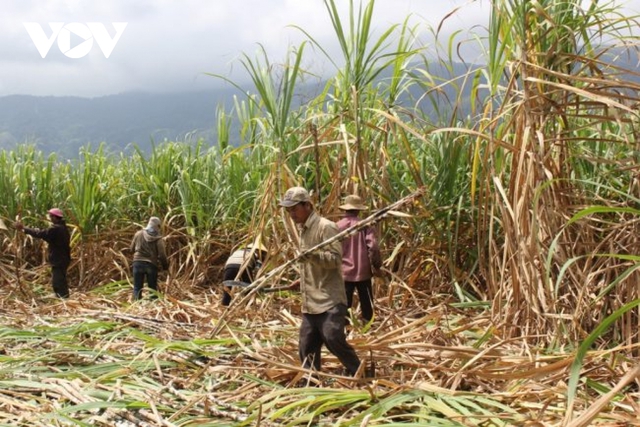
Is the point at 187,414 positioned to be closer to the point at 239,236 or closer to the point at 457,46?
the point at 457,46

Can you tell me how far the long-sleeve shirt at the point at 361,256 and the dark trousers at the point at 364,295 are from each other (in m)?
0.05

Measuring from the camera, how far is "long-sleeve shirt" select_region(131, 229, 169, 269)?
866 cm

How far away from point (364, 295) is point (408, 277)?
60 cm

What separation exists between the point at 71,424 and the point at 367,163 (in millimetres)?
3616

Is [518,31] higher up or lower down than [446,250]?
higher up

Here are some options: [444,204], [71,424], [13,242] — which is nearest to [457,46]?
[444,204]

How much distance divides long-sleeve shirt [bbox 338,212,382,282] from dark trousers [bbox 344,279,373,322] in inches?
2.1

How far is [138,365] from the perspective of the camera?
4.60m

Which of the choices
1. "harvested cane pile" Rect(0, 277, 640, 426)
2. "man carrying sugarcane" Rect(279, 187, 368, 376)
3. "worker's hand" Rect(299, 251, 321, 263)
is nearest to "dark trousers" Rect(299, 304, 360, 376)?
"man carrying sugarcane" Rect(279, 187, 368, 376)

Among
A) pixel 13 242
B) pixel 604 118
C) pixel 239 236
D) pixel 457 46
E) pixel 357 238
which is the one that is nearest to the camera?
pixel 604 118

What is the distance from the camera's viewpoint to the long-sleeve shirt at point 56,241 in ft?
29.7

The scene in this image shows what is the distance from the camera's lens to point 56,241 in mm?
9117

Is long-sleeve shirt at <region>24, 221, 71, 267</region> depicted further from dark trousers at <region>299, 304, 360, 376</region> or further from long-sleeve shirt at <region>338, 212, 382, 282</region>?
dark trousers at <region>299, 304, 360, 376</region>

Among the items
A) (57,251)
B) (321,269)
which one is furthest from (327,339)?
(57,251)
